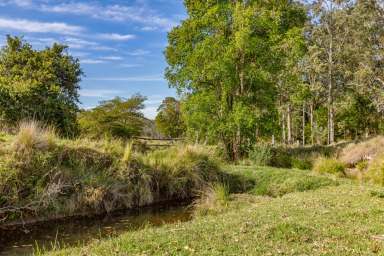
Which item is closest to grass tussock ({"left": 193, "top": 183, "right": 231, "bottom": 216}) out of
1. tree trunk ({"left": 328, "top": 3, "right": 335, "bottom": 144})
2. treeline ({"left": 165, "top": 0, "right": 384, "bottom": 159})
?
treeline ({"left": 165, "top": 0, "right": 384, "bottom": 159})

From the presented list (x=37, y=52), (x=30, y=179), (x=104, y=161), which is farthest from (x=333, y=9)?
(x=30, y=179)

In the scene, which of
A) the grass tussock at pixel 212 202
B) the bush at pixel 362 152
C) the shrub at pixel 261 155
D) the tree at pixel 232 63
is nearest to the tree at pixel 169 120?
the tree at pixel 232 63

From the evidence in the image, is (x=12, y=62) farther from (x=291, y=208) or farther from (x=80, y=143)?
(x=291, y=208)

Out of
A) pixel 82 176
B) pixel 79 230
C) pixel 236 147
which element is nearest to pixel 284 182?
pixel 236 147

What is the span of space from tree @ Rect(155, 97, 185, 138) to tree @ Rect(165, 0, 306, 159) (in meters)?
19.8

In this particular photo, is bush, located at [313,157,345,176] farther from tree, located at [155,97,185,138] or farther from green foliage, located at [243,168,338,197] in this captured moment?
tree, located at [155,97,185,138]

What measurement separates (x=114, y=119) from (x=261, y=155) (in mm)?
10348

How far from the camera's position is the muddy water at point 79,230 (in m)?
7.85

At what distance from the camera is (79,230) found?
29.8 feet

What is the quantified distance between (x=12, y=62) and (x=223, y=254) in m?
21.2

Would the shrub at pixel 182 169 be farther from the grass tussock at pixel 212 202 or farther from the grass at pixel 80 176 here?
the grass tussock at pixel 212 202

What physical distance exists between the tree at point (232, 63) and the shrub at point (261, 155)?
1.03 meters

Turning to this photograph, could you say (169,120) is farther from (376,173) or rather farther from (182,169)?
(376,173)

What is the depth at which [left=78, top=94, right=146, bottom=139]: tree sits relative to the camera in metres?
23.2
